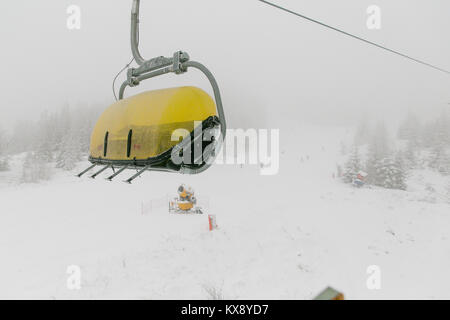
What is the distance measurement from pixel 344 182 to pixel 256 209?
17358mm

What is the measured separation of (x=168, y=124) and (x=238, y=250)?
6303 millimetres

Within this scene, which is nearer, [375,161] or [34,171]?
[375,161]

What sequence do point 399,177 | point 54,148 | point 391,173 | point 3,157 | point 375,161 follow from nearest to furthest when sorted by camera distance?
point 399,177
point 391,173
point 375,161
point 3,157
point 54,148

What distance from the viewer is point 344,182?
995 inches

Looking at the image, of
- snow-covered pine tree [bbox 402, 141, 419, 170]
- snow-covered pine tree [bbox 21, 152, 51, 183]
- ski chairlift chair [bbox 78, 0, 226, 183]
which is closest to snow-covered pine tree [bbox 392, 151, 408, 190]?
snow-covered pine tree [bbox 402, 141, 419, 170]

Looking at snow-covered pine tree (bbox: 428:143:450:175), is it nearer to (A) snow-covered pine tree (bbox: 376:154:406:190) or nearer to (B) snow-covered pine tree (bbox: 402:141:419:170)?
(B) snow-covered pine tree (bbox: 402:141:419:170)

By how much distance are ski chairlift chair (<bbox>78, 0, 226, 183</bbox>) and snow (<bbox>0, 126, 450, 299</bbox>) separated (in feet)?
13.1

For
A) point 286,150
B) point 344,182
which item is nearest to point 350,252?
point 344,182

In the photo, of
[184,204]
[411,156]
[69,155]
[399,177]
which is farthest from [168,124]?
[411,156]

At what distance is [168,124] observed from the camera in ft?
7.81

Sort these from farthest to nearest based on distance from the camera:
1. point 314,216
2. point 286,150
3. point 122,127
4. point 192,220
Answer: point 286,150 < point 192,220 < point 314,216 < point 122,127

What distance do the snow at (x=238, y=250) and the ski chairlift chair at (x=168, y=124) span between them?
13.1ft

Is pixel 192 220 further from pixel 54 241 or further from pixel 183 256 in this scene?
pixel 54 241

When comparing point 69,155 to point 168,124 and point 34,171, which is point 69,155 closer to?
point 34,171
